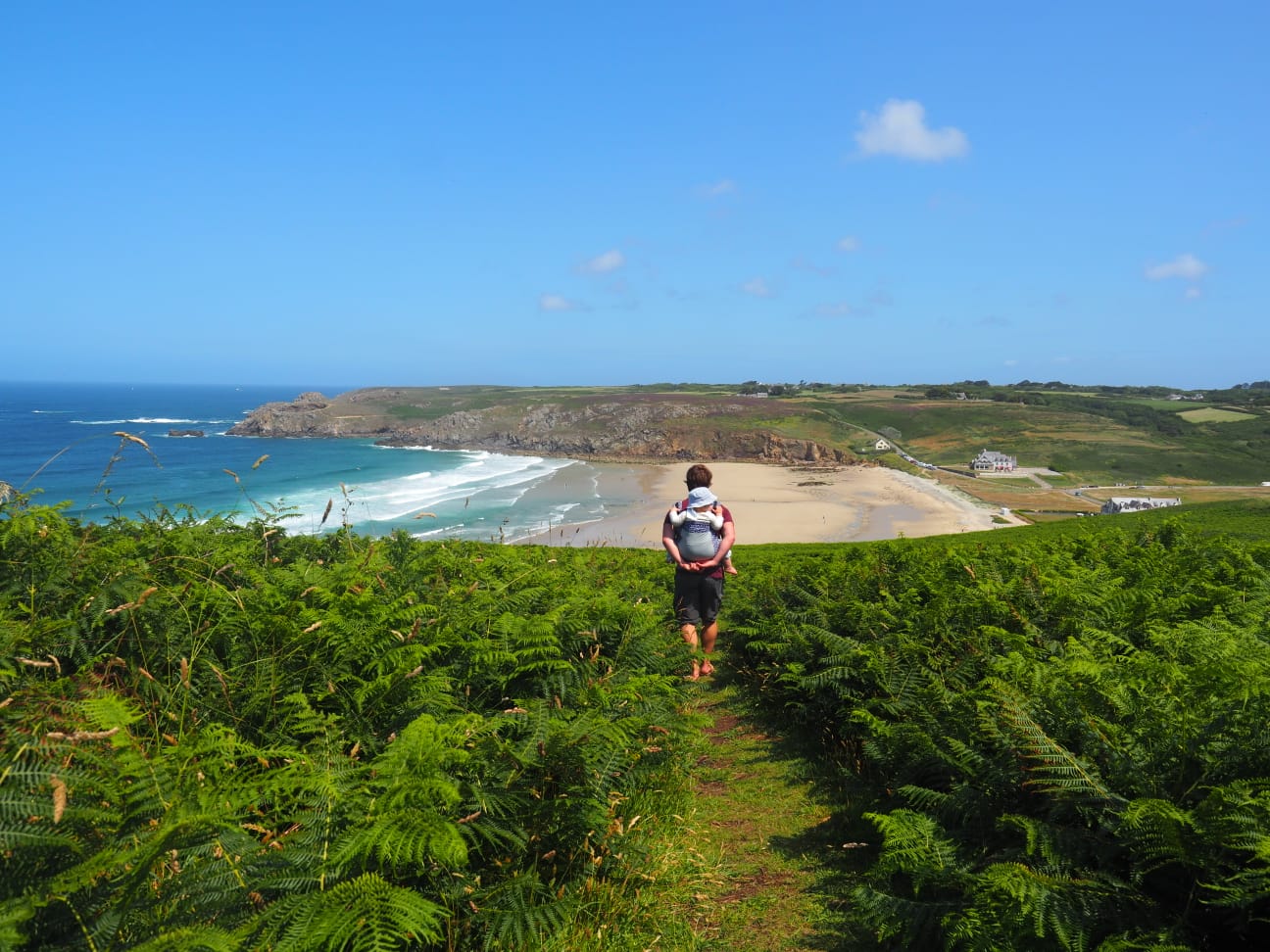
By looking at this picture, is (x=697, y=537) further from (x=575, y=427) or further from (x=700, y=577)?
(x=575, y=427)

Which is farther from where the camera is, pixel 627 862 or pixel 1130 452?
pixel 1130 452

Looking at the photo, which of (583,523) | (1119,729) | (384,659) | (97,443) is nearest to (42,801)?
(384,659)

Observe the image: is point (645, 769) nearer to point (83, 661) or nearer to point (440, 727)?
point (440, 727)

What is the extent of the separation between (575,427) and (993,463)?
203 feet

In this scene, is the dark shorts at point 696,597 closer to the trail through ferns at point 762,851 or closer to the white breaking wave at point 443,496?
the trail through ferns at point 762,851

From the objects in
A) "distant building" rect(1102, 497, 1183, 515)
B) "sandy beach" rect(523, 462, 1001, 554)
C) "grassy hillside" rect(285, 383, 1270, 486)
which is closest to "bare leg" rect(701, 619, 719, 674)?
"sandy beach" rect(523, 462, 1001, 554)

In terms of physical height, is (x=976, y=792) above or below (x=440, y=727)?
below

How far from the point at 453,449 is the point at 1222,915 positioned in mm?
113511

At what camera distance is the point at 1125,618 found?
5.48m

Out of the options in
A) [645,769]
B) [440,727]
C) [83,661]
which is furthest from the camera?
[645,769]

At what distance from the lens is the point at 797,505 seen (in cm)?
6147

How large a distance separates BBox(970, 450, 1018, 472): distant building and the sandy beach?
12.6 metres

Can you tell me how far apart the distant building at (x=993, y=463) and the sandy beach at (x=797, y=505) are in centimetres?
1263

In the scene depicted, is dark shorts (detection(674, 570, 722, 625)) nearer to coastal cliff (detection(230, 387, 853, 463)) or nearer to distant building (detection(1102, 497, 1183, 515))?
distant building (detection(1102, 497, 1183, 515))
